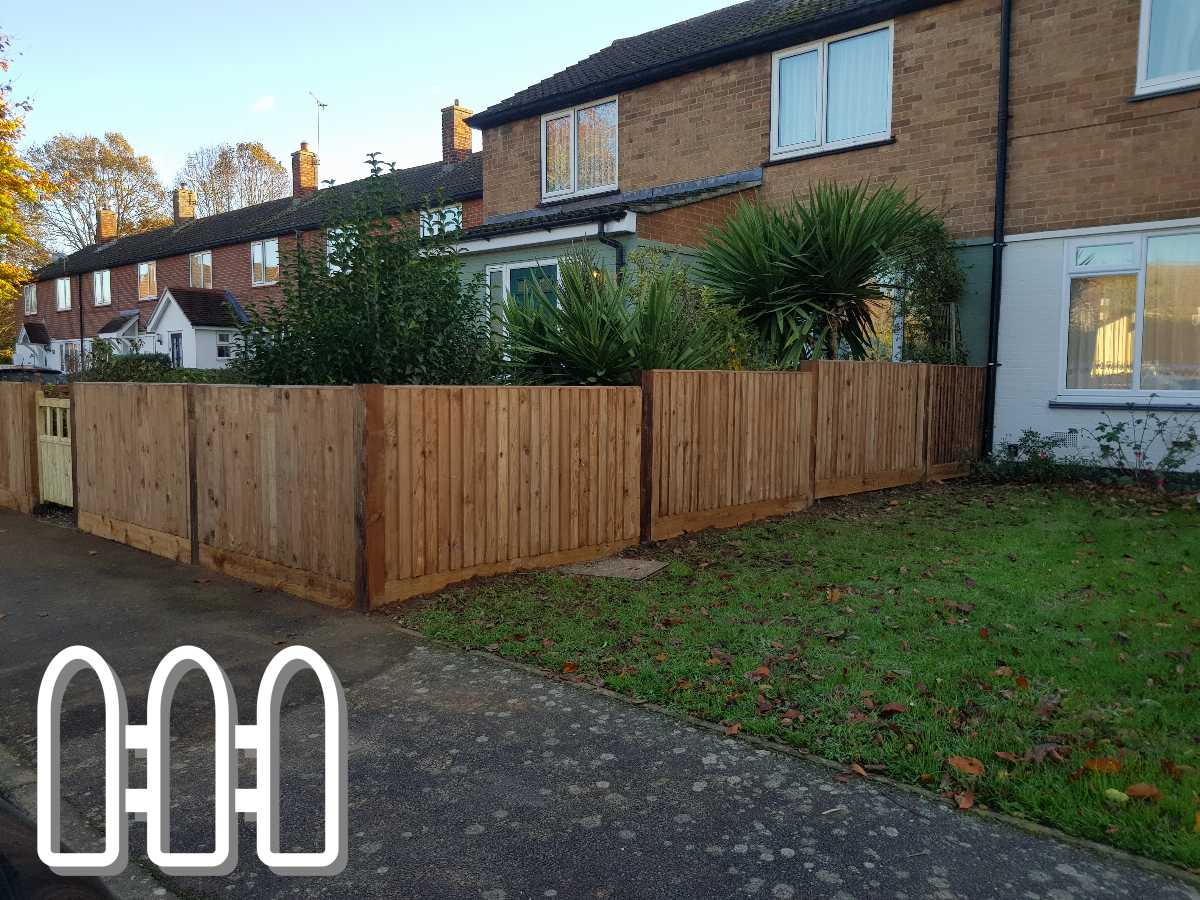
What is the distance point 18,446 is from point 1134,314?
45.0ft

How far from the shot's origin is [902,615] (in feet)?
17.6

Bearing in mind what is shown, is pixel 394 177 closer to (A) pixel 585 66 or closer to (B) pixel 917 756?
(B) pixel 917 756

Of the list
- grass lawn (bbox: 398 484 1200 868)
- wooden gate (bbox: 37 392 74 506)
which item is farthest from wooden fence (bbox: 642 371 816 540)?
wooden gate (bbox: 37 392 74 506)

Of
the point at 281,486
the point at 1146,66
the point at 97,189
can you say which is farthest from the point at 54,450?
the point at 97,189

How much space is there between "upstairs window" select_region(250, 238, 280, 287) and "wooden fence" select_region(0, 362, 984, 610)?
21.8 m

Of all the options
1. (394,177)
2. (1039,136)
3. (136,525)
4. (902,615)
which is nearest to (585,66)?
(1039,136)

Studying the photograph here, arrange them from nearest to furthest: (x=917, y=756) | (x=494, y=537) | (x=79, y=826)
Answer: (x=79, y=826)
(x=917, y=756)
(x=494, y=537)

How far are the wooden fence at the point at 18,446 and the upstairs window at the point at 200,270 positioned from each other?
24157mm

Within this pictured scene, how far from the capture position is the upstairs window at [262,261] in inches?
1201

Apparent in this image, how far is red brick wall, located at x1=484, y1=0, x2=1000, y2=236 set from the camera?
39.5 ft

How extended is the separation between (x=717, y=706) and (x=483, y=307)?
14.8 ft

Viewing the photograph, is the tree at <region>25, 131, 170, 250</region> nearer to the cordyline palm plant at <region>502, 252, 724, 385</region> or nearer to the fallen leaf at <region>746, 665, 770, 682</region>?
the cordyline palm plant at <region>502, 252, 724, 385</region>

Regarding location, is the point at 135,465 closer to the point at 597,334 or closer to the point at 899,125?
the point at 597,334

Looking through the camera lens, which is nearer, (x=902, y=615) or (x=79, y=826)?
(x=79, y=826)
